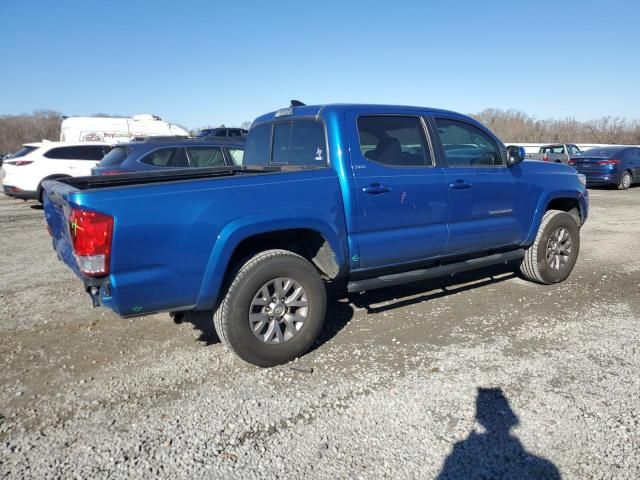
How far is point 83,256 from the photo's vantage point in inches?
115

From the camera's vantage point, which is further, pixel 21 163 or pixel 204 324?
pixel 21 163

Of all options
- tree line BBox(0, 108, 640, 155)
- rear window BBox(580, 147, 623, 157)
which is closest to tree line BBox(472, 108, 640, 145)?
tree line BBox(0, 108, 640, 155)

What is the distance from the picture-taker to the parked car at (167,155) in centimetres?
899

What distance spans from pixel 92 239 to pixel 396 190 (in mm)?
2363

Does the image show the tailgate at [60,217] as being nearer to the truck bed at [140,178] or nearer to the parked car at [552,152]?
the truck bed at [140,178]

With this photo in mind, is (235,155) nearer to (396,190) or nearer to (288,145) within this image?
(288,145)

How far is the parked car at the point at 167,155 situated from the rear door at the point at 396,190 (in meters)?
5.36

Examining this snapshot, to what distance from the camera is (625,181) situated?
1641 centimetres

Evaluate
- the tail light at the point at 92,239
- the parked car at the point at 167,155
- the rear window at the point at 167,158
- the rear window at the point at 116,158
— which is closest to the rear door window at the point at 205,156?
the parked car at the point at 167,155

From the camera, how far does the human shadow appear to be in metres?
2.44

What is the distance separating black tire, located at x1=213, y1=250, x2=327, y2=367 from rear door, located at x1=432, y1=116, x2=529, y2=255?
1.57m

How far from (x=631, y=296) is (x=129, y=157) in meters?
8.27

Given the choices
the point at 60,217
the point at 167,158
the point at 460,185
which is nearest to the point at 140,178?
the point at 60,217

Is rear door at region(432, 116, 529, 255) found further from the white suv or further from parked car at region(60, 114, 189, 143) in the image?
parked car at region(60, 114, 189, 143)
